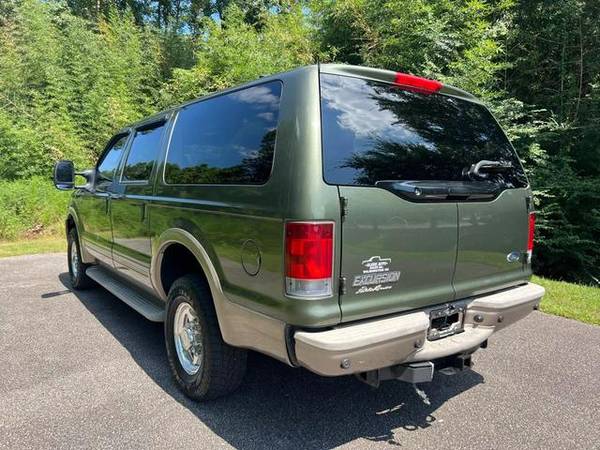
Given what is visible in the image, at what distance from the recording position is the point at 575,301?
211 inches

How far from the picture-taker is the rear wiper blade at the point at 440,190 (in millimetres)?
2443

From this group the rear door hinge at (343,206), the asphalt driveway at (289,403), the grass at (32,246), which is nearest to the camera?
the rear door hinge at (343,206)

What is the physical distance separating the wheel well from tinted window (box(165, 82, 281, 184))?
53 centimetres

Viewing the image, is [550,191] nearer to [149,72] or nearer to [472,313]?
[472,313]

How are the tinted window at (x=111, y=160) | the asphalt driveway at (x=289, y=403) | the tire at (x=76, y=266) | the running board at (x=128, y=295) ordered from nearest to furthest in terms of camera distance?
the asphalt driveway at (x=289, y=403) < the running board at (x=128, y=295) < the tinted window at (x=111, y=160) < the tire at (x=76, y=266)

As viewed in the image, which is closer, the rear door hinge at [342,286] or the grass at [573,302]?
the rear door hinge at [342,286]

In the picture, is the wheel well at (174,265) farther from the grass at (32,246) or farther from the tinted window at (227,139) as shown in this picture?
the grass at (32,246)

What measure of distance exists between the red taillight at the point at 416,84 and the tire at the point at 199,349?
1.83m

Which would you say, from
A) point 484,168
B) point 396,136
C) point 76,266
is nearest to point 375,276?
point 396,136

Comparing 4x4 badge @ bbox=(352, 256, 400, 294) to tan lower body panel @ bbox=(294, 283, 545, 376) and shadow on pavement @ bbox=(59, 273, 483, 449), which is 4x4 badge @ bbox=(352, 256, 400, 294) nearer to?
tan lower body panel @ bbox=(294, 283, 545, 376)

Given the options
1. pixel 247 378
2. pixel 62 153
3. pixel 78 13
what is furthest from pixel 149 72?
pixel 247 378

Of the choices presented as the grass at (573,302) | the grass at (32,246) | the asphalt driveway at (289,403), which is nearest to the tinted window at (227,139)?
the asphalt driveway at (289,403)

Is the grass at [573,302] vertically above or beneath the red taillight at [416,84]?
beneath

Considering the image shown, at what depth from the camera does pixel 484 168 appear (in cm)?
296
